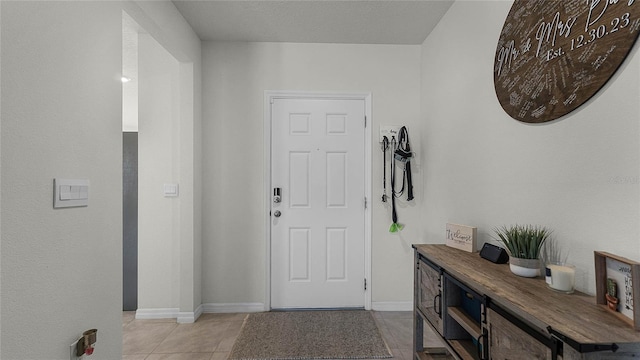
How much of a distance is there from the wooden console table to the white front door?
996 millimetres

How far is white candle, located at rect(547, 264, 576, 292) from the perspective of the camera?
3.44 ft

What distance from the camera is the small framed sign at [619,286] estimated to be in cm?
79

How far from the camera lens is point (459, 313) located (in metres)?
1.44

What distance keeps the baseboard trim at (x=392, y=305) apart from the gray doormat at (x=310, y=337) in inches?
5.1

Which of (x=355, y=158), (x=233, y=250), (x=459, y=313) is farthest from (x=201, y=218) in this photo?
(x=459, y=313)

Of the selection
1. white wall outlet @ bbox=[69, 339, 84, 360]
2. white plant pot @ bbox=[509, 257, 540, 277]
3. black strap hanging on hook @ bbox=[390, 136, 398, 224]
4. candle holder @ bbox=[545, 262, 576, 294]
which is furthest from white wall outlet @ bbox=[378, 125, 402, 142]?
white wall outlet @ bbox=[69, 339, 84, 360]

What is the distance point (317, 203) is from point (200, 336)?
1490 mm

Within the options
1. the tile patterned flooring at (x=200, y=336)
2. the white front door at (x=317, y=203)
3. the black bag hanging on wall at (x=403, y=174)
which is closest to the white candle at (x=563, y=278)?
the tile patterned flooring at (x=200, y=336)

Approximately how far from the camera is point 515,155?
147cm

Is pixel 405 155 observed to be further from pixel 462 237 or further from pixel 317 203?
pixel 462 237

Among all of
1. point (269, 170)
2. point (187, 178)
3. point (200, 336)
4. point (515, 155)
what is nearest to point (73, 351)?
point (200, 336)

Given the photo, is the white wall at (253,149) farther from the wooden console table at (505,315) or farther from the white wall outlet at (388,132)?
the wooden console table at (505,315)

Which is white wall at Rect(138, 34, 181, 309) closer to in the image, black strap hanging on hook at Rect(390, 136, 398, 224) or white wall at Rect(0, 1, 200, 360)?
white wall at Rect(0, 1, 200, 360)

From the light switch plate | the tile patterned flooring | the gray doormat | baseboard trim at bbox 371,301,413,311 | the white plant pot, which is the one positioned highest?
the light switch plate
